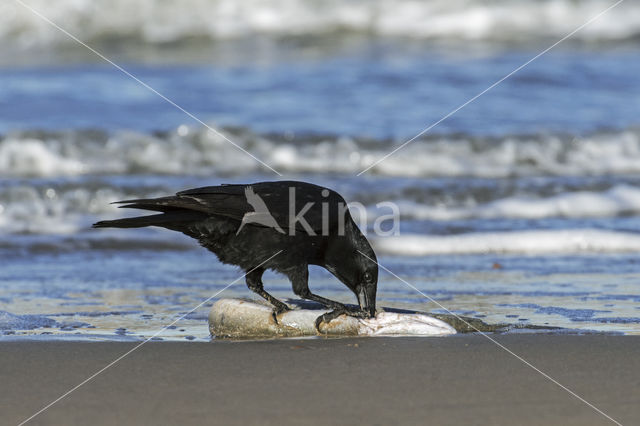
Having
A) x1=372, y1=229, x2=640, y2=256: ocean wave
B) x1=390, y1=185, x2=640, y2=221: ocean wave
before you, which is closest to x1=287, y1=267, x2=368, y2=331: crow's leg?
x1=372, y1=229, x2=640, y2=256: ocean wave

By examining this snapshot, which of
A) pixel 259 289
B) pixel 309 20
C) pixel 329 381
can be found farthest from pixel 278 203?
pixel 309 20

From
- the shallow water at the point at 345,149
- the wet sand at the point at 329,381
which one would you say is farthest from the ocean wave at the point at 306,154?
the wet sand at the point at 329,381

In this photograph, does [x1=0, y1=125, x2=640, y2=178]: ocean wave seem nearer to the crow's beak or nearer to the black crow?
the black crow

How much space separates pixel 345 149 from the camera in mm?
9992

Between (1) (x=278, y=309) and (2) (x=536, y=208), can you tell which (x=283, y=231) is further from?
(2) (x=536, y=208)

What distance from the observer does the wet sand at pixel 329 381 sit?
3115 mm

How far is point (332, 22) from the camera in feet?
53.8

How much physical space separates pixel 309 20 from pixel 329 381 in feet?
44.4

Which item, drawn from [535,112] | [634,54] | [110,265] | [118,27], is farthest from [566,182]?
[118,27]

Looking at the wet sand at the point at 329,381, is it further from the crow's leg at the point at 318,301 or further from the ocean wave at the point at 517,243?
the ocean wave at the point at 517,243

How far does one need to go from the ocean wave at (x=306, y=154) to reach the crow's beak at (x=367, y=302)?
16.3 ft

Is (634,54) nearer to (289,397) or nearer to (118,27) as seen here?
(118,27)

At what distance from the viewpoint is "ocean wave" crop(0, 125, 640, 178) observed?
950cm

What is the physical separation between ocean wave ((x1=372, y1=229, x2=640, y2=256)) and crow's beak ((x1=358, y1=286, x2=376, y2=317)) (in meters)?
2.25
